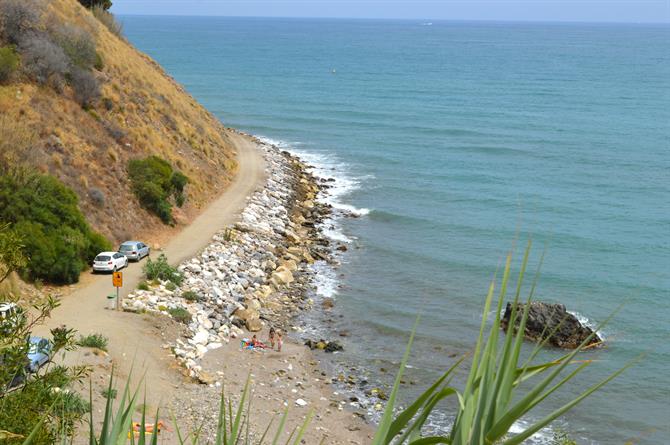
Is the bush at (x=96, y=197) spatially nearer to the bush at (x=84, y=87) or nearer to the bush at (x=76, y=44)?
the bush at (x=84, y=87)

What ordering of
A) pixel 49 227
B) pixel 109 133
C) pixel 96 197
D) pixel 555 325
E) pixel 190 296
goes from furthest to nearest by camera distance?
pixel 109 133, pixel 96 197, pixel 555 325, pixel 190 296, pixel 49 227

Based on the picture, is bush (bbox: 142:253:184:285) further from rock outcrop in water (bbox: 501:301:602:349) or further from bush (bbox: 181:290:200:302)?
rock outcrop in water (bbox: 501:301:602:349)

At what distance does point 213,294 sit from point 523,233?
21.5 metres

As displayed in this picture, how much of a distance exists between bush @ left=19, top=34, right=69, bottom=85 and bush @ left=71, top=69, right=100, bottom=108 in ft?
2.15

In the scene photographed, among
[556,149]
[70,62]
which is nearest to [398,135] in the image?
[556,149]

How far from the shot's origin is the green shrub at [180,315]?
1155 inches

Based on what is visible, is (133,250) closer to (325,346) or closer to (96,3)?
(325,346)

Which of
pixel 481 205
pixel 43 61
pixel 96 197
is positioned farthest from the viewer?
pixel 481 205

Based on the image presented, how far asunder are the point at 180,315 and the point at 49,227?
21.6 ft

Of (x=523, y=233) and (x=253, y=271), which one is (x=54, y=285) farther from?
(x=523, y=233)

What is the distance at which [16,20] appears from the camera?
141 feet

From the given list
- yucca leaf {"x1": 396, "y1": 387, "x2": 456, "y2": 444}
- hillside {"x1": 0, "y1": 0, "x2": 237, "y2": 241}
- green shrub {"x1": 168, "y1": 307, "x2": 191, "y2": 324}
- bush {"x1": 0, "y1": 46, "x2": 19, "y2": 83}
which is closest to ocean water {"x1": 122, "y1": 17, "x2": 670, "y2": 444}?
yucca leaf {"x1": 396, "y1": 387, "x2": 456, "y2": 444}

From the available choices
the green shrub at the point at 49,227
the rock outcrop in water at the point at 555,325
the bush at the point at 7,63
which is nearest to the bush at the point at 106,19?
the bush at the point at 7,63

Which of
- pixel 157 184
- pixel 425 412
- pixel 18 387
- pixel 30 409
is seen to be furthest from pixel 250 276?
pixel 425 412
